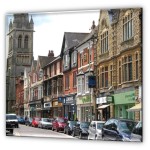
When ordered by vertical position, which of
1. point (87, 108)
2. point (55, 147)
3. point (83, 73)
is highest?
point (83, 73)

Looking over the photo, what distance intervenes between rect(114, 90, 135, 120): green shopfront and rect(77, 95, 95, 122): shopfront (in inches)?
20.6

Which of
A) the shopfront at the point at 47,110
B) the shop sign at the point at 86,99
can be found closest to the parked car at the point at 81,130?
the shop sign at the point at 86,99

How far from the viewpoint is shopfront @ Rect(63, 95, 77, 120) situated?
766 centimetres

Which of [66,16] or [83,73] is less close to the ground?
[66,16]

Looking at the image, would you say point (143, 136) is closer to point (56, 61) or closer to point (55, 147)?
point (55, 147)

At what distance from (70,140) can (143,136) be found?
130 cm

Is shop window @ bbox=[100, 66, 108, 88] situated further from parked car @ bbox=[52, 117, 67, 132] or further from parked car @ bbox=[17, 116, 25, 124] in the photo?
parked car @ bbox=[17, 116, 25, 124]

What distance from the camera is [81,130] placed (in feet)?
24.2

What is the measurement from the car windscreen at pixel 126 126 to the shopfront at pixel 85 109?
22.7 inches

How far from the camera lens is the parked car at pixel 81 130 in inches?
290

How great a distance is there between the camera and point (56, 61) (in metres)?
7.92

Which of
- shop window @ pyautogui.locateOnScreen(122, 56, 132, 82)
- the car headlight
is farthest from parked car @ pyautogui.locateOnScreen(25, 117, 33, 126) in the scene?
shop window @ pyautogui.locateOnScreen(122, 56, 132, 82)

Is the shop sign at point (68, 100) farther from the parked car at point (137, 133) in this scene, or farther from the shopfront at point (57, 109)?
the parked car at point (137, 133)
